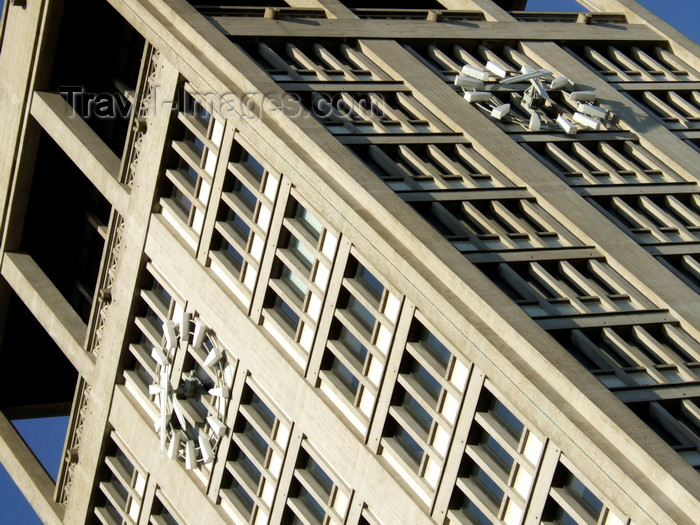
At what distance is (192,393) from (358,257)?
11.6 m

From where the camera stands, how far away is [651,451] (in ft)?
134

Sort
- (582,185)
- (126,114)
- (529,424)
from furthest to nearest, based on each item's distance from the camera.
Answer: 1. (126,114)
2. (582,185)
3. (529,424)

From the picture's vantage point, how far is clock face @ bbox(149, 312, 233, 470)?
55844 mm

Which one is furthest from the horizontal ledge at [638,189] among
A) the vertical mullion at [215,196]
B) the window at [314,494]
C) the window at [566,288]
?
the window at [314,494]

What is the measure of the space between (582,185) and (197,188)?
13117 millimetres

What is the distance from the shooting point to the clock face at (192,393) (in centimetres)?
5584

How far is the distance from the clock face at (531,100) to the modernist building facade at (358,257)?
159 mm

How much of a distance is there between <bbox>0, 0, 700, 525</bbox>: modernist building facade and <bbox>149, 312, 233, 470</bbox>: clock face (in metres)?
0.13

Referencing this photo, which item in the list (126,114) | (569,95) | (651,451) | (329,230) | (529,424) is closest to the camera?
(651,451)

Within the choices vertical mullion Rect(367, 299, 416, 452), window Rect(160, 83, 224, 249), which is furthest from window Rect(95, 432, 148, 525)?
vertical mullion Rect(367, 299, 416, 452)

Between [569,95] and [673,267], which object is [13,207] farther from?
[673,267]

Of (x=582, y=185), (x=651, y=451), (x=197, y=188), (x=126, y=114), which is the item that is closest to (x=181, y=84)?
(x=197, y=188)

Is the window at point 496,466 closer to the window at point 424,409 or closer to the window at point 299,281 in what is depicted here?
the window at point 424,409

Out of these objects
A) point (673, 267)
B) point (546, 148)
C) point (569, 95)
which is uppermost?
point (569, 95)
